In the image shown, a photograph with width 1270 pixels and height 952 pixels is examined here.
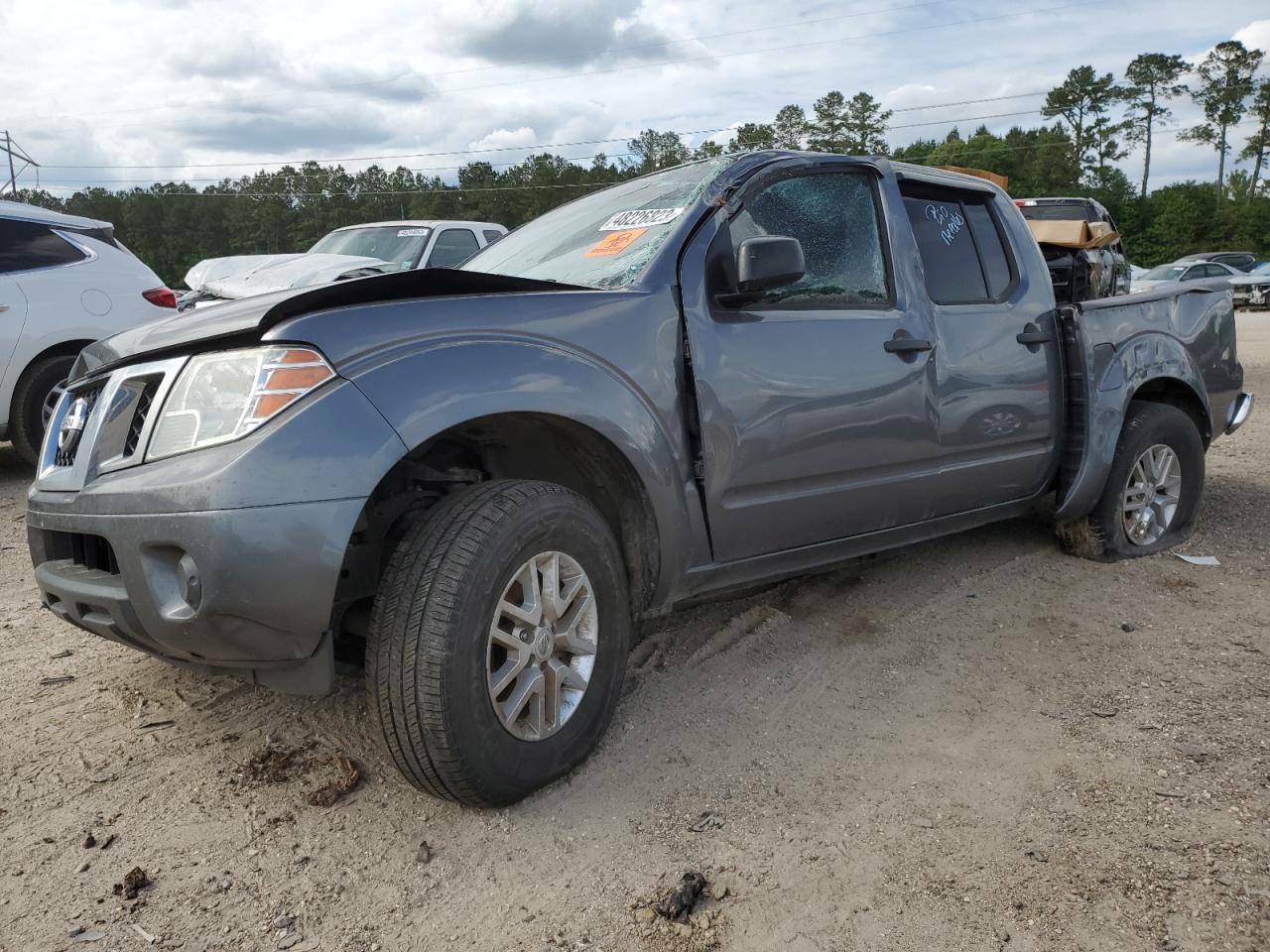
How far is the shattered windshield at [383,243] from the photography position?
9.71 meters

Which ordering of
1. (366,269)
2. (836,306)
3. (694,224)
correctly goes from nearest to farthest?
(694,224)
(836,306)
(366,269)

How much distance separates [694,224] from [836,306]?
1.99 feet

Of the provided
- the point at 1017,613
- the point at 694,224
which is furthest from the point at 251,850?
the point at 1017,613

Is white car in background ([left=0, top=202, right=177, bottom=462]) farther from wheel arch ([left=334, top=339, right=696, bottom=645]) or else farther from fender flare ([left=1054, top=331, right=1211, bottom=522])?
fender flare ([left=1054, top=331, right=1211, bottom=522])

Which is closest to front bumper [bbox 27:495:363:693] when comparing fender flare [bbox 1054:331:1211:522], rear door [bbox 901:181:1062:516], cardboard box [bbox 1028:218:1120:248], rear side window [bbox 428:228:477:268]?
rear door [bbox 901:181:1062:516]

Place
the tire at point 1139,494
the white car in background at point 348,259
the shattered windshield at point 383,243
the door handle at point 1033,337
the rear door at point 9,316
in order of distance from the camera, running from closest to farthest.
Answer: the door handle at point 1033,337 < the tire at point 1139,494 < the rear door at point 9,316 < the white car in background at point 348,259 < the shattered windshield at point 383,243

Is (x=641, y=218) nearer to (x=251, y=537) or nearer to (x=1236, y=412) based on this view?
(x=251, y=537)

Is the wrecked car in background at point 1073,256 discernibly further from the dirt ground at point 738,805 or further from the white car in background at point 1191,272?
the white car in background at point 1191,272

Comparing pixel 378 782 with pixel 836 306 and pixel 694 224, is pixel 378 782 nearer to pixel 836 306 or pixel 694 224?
pixel 694 224

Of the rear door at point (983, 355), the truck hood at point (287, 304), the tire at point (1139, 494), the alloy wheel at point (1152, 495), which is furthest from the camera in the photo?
the alloy wheel at point (1152, 495)

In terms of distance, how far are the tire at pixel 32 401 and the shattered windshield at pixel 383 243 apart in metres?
3.52

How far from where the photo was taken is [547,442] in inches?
112

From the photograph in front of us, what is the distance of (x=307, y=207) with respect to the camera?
64625mm

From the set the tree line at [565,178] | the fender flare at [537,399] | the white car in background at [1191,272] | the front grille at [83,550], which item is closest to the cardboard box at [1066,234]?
the fender flare at [537,399]
